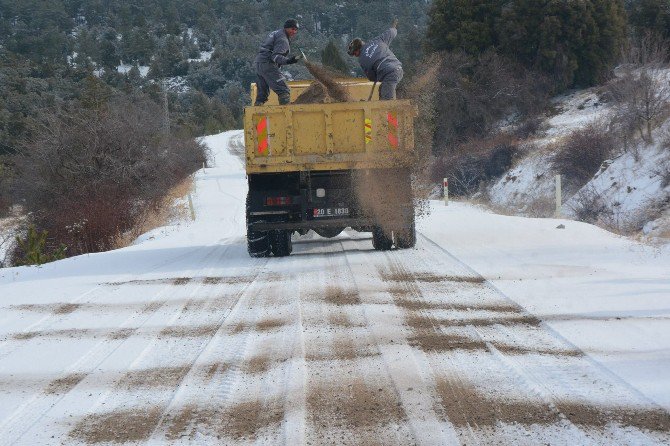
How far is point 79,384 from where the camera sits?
578 centimetres

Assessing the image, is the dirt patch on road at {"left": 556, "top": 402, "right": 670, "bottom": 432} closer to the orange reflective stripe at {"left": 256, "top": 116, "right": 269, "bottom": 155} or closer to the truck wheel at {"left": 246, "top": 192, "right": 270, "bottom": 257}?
the orange reflective stripe at {"left": 256, "top": 116, "right": 269, "bottom": 155}

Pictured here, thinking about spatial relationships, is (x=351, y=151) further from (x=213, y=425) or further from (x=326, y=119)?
(x=213, y=425)

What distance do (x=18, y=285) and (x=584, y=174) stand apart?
18.7 meters

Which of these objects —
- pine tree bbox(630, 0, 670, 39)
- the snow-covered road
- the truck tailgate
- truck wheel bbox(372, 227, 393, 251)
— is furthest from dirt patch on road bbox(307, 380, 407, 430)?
pine tree bbox(630, 0, 670, 39)

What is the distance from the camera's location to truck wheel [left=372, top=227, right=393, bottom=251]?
40.9 feet

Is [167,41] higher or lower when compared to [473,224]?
higher

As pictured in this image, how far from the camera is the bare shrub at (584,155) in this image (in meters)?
24.5

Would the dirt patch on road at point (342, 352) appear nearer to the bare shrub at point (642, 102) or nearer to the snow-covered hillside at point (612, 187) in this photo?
the snow-covered hillside at point (612, 187)

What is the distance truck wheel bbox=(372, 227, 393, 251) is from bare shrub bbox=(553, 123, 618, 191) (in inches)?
539

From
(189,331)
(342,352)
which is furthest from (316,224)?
(342,352)

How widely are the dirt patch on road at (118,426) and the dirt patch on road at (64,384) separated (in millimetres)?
690

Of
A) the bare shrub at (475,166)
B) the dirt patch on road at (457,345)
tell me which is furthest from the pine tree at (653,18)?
the dirt patch on road at (457,345)

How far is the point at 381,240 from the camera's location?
12.6 metres

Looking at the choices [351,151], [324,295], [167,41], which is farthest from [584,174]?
[167,41]
